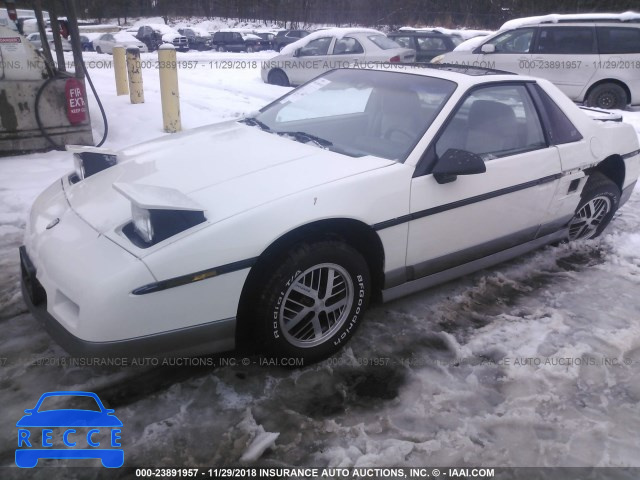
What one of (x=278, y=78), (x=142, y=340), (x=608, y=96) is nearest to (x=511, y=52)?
(x=608, y=96)

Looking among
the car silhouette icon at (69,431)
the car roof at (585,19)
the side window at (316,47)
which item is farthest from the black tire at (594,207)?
the side window at (316,47)

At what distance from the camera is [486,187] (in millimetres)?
3104

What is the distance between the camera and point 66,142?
633 cm

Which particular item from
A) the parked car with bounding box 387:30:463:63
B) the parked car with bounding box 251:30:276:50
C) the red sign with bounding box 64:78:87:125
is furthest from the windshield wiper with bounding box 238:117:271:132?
the parked car with bounding box 251:30:276:50

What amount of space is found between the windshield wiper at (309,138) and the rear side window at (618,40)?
9172 mm

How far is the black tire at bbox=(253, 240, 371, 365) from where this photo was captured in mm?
2408

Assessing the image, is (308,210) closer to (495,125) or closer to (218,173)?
(218,173)

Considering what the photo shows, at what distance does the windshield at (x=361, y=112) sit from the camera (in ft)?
9.97

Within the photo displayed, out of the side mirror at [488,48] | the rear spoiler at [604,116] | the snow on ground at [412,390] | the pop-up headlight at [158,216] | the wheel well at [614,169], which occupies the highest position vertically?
the side mirror at [488,48]

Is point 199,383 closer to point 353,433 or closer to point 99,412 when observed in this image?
point 99,412

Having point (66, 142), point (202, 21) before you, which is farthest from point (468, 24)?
point (66, 142)

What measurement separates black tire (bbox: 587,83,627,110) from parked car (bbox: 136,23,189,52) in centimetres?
2217

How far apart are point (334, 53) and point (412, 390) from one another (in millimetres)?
9875

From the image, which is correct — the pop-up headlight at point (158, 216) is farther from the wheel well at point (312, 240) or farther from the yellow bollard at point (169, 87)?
the yellow bollard at point (169, 87)
